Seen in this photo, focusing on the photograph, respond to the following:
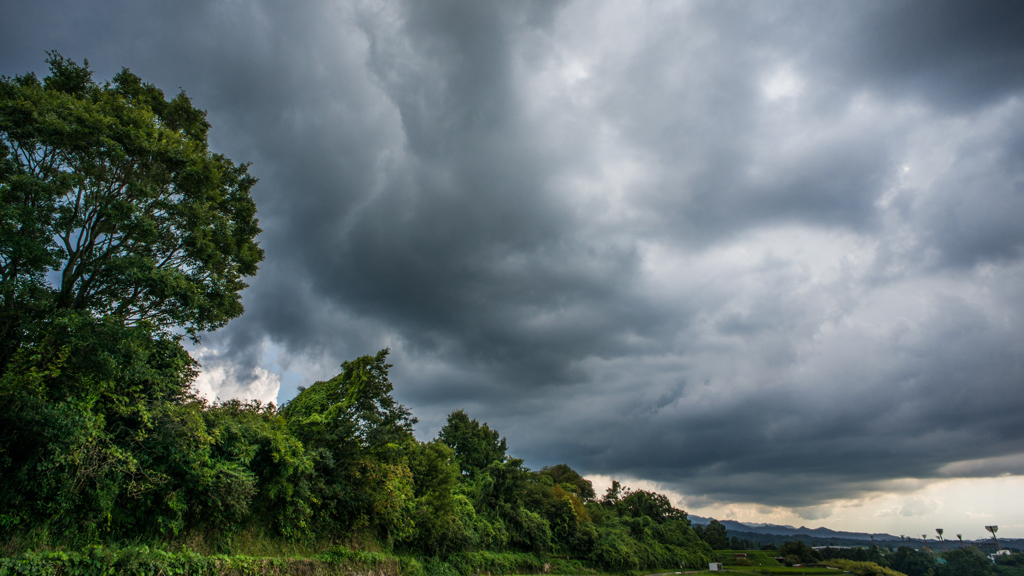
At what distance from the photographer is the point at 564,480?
98062 mm

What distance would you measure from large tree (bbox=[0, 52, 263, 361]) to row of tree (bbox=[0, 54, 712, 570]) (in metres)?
0.06

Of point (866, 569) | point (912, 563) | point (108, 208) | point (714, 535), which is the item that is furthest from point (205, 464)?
point (714, 535)

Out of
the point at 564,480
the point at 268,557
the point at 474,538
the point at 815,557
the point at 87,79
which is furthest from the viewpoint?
the point at 815,557

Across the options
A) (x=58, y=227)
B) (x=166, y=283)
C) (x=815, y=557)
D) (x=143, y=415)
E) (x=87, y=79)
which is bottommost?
(x=815, y=557)

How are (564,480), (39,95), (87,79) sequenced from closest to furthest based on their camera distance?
(39,95) → (87,79) → (564,480)

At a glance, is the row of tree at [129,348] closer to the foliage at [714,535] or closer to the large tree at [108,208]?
the large tree at [108,208]

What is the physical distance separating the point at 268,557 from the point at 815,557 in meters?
151

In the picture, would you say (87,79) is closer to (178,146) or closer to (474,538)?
(178,146)

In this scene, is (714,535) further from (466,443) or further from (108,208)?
(108,208)

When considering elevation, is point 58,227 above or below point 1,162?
below

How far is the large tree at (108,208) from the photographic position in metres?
14.7

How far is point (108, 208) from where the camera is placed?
51.4 ft

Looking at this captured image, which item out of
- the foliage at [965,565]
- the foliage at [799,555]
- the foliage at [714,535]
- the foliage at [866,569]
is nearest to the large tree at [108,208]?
the foliage at [866,569]

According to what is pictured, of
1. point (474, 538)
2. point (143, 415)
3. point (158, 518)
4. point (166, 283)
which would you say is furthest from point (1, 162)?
point (474, 538)
